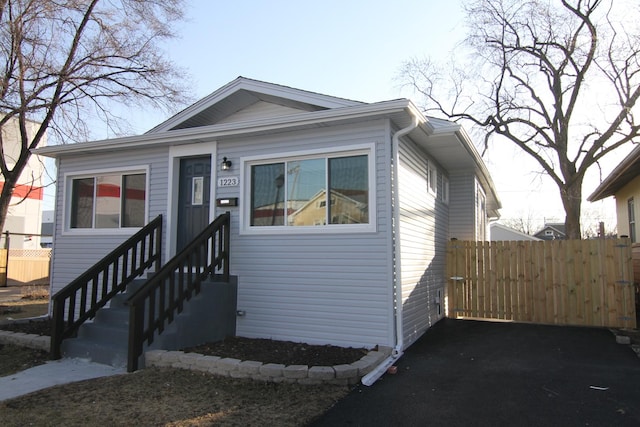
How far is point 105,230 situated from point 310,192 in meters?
4.15

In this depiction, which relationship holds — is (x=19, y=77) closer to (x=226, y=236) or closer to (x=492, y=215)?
(x=226, y=236)

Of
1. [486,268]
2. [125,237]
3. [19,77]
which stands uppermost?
[19,77]

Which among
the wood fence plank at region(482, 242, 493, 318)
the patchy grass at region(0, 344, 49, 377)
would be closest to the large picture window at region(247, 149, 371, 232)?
the patchy grass at region(0, 344, 49, 377)

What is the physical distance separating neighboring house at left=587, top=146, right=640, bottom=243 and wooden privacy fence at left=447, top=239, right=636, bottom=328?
2.19 metres

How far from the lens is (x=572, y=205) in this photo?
17672 mm

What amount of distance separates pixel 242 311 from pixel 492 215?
13.6 metres

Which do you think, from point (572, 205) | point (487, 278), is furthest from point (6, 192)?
point (572, 205)

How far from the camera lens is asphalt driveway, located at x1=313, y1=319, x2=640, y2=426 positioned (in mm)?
3934

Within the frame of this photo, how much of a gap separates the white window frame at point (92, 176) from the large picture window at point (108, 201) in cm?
5

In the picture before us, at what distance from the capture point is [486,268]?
347 inches

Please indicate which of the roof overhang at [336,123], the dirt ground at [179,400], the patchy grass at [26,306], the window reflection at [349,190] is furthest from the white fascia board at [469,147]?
the patchy grass at [26,306]

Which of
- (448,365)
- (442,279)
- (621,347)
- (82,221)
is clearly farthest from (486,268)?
(82,221)

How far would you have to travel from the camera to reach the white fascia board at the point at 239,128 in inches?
229

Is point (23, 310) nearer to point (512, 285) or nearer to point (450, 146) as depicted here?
point (450, 146)
